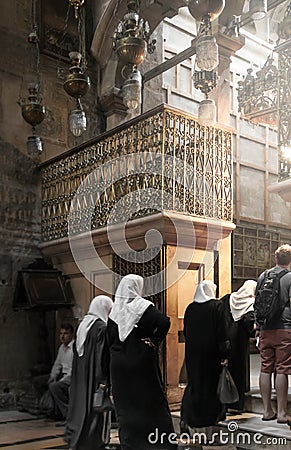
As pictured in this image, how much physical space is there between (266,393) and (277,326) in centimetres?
67

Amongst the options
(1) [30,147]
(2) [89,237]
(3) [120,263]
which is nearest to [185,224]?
(3) [120,263]

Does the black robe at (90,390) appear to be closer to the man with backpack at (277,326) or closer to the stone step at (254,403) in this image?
the man with backpack at (277,326)

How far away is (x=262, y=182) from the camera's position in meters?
12.7

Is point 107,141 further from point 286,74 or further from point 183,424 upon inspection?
point 183,424

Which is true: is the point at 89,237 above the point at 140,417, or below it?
above

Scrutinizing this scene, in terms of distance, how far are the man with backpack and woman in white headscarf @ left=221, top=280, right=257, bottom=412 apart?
17.5 inches

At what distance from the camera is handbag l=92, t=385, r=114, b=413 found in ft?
17.1

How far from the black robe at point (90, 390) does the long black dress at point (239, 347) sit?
4.32ft

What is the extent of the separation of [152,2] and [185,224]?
420 centimetres

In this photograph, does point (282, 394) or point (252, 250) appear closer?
point (282, 394)

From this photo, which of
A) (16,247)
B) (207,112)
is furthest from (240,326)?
(16,247)

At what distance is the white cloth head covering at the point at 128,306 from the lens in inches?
191

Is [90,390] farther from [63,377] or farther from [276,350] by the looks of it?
[63,377]

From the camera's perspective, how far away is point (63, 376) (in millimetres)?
7551
